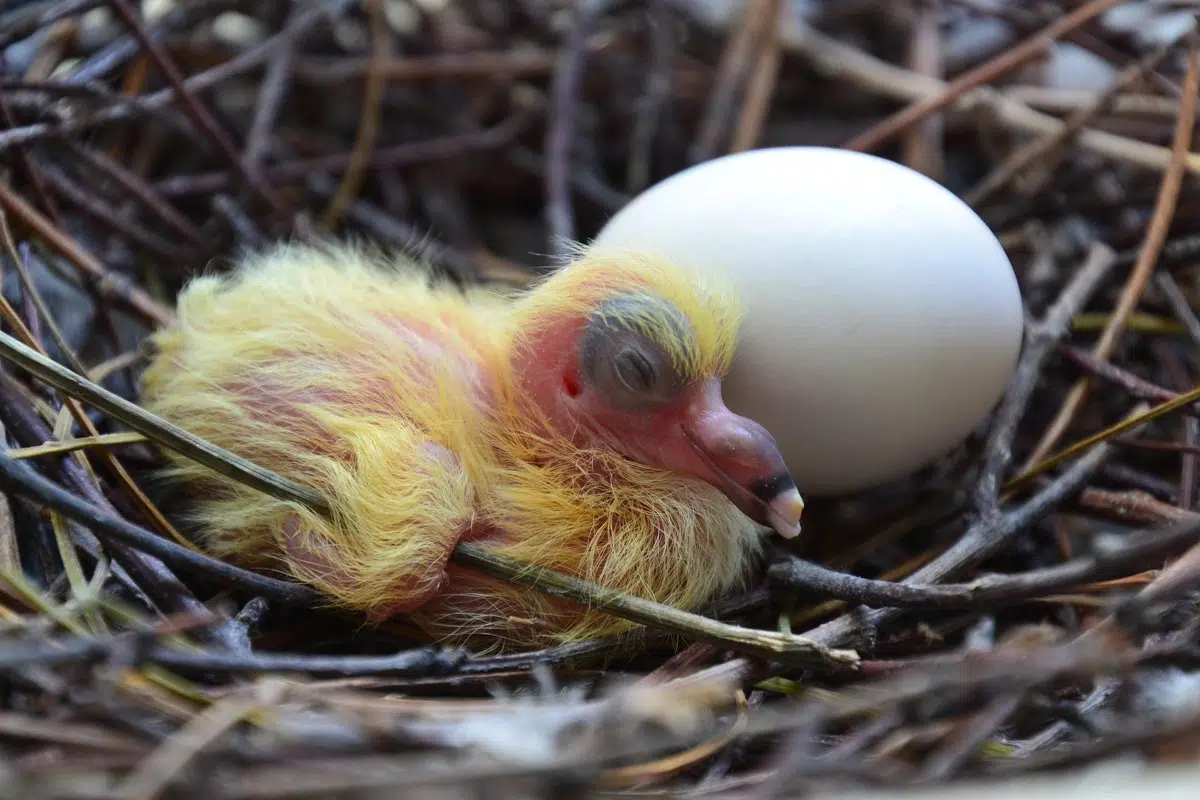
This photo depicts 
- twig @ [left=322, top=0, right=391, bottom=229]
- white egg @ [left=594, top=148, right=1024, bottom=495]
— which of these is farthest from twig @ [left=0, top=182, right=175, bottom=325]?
white egg @ [left=594, top=148, right=1024, bottom=495]

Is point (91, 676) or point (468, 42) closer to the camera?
point (91, 676)

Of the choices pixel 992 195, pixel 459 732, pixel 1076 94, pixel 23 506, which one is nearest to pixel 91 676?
pixel 459 732

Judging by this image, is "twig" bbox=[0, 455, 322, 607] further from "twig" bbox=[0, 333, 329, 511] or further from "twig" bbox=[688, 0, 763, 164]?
"twig" bbox=[688, 0, 763, 164]

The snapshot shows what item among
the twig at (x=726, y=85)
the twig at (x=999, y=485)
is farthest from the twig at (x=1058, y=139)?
the twig at (x=726, y=85)

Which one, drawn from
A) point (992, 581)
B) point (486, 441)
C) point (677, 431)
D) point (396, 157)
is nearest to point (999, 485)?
point (992, 581)

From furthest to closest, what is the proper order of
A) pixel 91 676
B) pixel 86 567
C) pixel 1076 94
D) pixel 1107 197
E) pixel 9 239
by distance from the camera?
pixel 1076 94, pixel 1107 197, pixel 9 239, pixel 86 567, pixel 91 676

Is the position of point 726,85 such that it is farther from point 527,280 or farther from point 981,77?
point 527,280

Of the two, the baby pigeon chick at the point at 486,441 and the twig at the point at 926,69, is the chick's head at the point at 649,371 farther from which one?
the twig at the point at 926,69

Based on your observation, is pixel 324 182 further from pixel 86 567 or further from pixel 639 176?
pixel 86 567

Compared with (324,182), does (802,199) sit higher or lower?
lower
